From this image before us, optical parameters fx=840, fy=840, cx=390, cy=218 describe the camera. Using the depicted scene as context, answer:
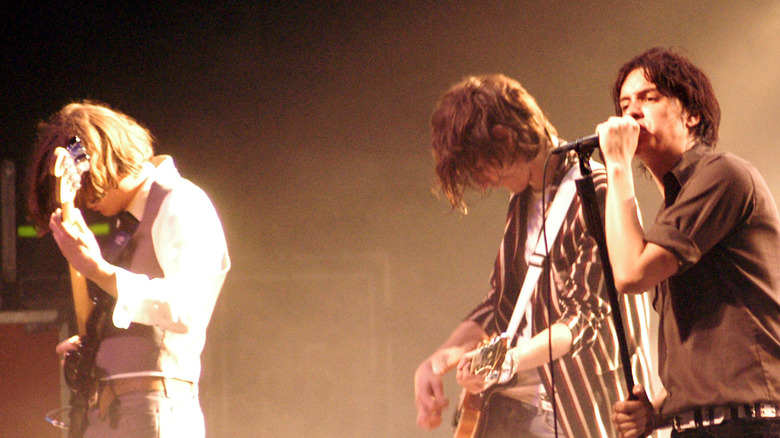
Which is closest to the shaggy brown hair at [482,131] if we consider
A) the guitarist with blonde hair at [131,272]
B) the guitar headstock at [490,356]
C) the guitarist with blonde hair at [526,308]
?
the guitarist with blonde hair at [526,308]

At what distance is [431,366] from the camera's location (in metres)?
2.63

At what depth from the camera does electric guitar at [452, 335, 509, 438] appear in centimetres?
238

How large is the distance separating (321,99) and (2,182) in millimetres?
1573

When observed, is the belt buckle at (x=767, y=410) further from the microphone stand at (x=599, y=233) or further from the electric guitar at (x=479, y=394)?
the electric guitar at (x=479, y=394)

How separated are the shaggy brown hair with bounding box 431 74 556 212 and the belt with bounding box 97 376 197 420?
104 centimetres

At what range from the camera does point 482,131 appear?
8.59 ft

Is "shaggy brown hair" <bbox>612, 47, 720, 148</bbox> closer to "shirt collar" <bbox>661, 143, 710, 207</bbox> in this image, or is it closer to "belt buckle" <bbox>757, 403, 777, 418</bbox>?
"shirt collar" <bbox>661, 143, 710, 207</bbox>

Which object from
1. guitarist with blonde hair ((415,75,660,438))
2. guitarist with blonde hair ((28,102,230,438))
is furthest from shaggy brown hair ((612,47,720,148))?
guitarist with blonde hair ((28,102,230,438))

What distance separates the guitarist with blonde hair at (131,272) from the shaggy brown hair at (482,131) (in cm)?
76

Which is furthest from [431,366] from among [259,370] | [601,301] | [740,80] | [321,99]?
[740,80]

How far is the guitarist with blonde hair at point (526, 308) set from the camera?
232 centimetres

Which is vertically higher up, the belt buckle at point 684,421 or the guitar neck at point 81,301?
the guitar neck at point 81,301

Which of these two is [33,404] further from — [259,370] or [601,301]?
[601,301]

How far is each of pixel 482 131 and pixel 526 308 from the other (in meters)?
0.57
